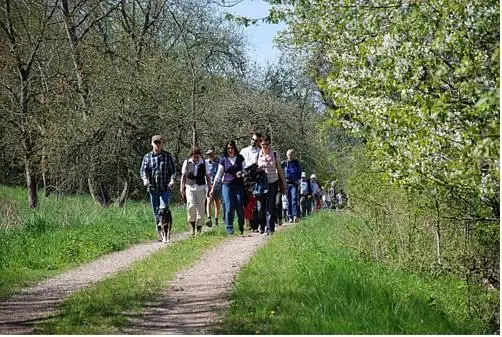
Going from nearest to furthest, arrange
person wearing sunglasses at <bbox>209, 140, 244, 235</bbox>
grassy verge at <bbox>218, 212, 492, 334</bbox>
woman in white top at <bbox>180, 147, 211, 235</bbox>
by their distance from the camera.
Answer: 1. grassy verge at <bbox>218, 212, 492, 334</bbox>
2. person wearing sunglasses at <bbox>209, 140, 244, 235</bbox>
3. woman in white top at <bbox>180, 147, 211, 235</bbox>

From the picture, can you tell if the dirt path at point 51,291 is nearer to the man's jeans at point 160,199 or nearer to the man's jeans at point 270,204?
the man's jeans at point 160,199

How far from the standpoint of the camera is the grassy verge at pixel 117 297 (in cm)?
647

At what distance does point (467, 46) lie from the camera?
27.3ft

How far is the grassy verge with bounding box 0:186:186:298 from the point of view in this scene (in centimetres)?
1025

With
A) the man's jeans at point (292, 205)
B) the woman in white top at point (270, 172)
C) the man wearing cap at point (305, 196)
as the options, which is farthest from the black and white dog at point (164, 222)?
the man wearing cap at point (305, 196)

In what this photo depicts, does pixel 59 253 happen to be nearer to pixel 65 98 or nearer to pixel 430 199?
pixel 430 199

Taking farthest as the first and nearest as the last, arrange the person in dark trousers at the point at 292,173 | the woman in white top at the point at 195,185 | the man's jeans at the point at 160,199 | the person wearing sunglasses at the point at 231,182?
the person in dark trousers at the point at 292,173 < the woman in white top at the point at 195,185 < the person wearing sunglasses at the point at 231,182 < the man's jeans at the point at 160,199

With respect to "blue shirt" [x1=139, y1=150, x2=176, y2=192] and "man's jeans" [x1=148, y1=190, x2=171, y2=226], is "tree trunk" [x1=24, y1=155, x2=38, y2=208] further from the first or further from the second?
"blue shirt" [x1=139, y1=150, x2=176, y2=192]

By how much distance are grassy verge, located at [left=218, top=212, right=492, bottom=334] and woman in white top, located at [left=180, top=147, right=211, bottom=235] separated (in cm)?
347

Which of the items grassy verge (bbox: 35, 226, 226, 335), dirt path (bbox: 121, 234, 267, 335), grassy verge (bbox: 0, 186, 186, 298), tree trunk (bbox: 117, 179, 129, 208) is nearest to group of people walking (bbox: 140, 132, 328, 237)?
grassy verge (bbox: 0, 186, 186, 298)

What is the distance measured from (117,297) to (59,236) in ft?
18.6

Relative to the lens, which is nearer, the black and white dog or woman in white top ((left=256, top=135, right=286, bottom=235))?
the black and white dog

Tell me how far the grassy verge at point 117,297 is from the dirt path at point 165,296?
0.14 metres

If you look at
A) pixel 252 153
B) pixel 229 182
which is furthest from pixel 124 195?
pixel 252 153
